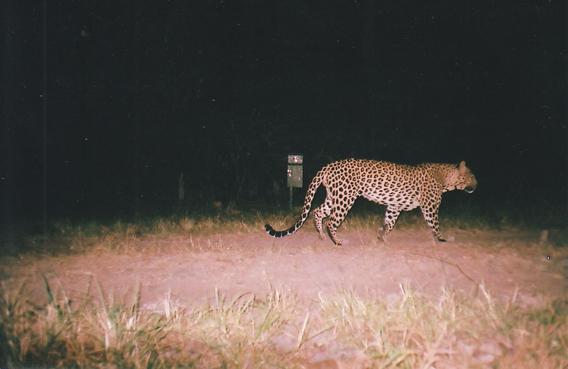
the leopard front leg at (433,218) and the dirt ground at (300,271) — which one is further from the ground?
the leopard front leg at (433,218)

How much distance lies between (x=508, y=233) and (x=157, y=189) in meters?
11.6

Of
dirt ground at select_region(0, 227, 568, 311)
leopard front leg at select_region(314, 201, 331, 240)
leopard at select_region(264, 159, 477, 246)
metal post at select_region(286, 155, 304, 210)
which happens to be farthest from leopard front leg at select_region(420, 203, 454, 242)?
metal post at select_region(286, 155, 304, 210)

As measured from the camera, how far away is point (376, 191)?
618cm

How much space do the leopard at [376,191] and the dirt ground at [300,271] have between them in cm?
51

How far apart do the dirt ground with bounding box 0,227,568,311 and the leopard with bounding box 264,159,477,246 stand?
515 millimetres

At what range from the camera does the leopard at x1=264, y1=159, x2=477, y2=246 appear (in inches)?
242

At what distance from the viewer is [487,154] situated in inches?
566

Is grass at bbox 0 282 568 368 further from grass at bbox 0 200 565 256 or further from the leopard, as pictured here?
the leopard

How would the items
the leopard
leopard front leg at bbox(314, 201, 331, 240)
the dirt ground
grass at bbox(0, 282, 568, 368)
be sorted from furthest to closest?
1. leopard front leg at bbox(314, 201, 331, 240)
2. the leopard
3. the dirt ground
4. grass at bbox(0, 282, 568, 368)

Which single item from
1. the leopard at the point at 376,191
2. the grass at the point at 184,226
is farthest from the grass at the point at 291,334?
the leopard at the point at 376,191

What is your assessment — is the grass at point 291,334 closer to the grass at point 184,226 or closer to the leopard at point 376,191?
the grass at point 184,226

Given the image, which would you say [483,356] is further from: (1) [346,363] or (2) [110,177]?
(2) [110,177]

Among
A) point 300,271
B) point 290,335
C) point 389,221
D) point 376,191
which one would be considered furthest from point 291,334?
point 389,221

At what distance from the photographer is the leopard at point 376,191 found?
6145 millimetres
